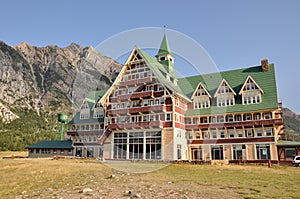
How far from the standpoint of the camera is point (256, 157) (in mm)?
39438

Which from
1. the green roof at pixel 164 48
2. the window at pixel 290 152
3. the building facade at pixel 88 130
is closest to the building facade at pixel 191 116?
the window at pixel 290 152

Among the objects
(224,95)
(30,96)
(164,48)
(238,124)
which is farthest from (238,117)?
(30,96)

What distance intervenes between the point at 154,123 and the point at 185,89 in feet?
43.2

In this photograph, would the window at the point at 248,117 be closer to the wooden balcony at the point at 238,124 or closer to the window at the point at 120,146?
the wooden balcony at the point at 238,124

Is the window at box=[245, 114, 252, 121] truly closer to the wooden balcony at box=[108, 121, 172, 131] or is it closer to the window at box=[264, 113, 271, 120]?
the window at box=[264, 113, 271, 120]

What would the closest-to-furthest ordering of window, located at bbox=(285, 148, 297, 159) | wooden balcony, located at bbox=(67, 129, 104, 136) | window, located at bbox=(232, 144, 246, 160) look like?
window, located at bbox=(285, 148, 297, 159) < window, located at bbox=(232, 144, 246, 160) < wooden balcony, located at bbox=(67, 129, 104, 136)

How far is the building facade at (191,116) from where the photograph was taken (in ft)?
133

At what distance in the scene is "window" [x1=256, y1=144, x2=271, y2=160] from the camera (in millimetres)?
38719

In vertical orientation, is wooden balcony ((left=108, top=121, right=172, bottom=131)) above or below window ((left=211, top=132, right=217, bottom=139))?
above

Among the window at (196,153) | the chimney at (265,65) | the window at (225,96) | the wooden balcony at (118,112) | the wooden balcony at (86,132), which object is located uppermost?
the chimney at (265,65)

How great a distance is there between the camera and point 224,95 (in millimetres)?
45031

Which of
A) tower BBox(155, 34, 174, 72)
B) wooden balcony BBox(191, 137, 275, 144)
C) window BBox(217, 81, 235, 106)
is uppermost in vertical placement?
tower BBox(155, 34, 174, 72)

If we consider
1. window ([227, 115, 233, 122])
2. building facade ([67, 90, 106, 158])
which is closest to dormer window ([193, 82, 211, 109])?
window ([227, 115, 233, 122])

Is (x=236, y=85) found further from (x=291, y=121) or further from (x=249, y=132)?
(x=291, y=121)
